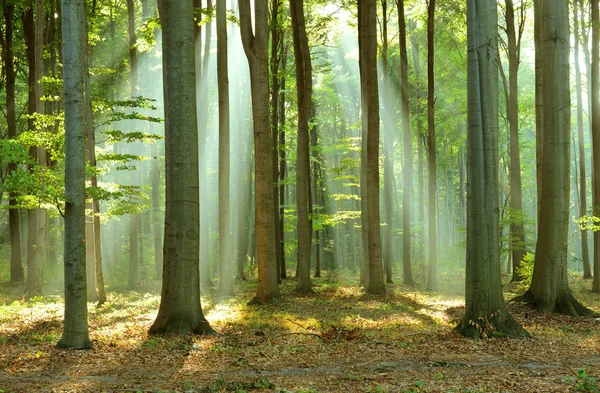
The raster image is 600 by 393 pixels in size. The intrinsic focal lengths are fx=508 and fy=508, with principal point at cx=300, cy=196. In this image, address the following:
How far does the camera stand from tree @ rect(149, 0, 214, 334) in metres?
8.72

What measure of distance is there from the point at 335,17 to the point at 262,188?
9.89 m

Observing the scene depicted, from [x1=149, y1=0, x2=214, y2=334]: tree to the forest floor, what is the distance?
21.6 inches

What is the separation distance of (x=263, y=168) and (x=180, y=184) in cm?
421

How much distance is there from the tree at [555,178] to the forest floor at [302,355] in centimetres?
51

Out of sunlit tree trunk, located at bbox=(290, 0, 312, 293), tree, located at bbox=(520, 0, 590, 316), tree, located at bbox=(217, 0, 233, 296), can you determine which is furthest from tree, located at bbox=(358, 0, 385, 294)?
tree, located at bbox=(520, 0, 590, 316)

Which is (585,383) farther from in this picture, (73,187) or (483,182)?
(73,187)

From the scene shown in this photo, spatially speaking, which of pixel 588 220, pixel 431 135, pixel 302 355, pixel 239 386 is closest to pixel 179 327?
pixel 302 355

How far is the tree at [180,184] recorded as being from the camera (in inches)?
343

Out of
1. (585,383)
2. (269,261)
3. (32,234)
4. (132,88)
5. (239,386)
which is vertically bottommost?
(585,383)

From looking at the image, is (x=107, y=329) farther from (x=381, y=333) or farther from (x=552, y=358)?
(x=552, y=358)

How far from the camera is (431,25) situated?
54.9 ft

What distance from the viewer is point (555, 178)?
10734 mm

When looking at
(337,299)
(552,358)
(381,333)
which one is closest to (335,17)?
(337,299)

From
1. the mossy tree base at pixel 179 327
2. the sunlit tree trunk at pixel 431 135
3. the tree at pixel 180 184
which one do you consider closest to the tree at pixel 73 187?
the mossy tree base at pixel 179 327
